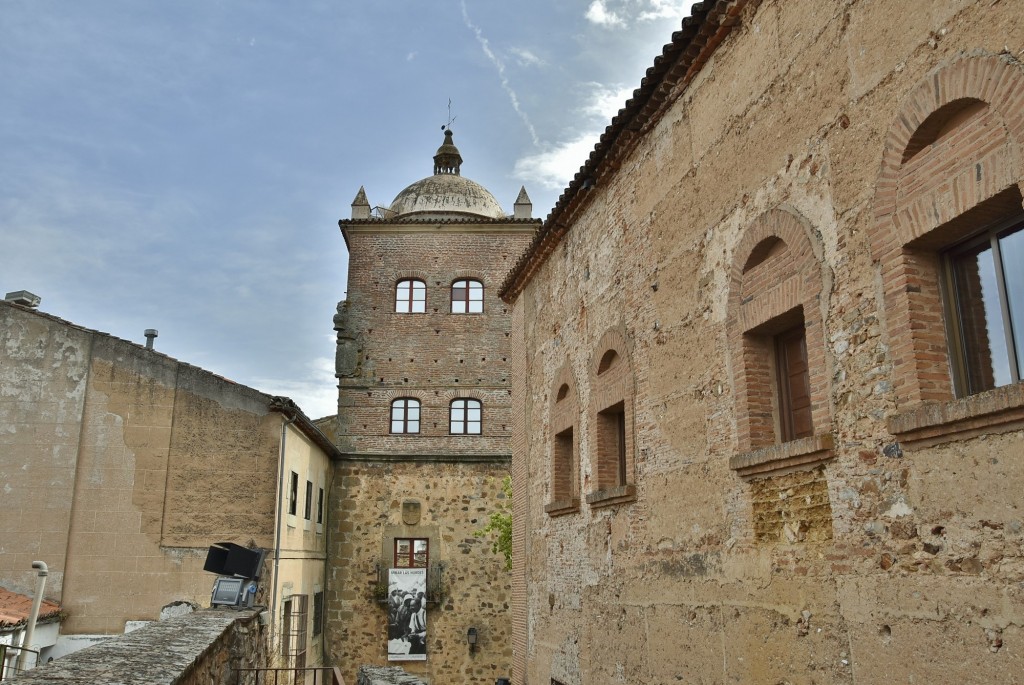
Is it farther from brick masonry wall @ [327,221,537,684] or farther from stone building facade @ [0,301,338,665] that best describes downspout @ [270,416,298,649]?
brick masonry wall @ [327,221,537,684]

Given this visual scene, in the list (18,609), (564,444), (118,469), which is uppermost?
(118,469)

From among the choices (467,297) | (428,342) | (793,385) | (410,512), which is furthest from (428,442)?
(793,385)

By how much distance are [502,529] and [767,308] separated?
53.7ft

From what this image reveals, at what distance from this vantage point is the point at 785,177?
657 centimetres

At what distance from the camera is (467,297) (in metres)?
25.7

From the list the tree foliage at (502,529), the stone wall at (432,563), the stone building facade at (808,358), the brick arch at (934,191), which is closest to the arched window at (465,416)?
the stone wall at (432,563)

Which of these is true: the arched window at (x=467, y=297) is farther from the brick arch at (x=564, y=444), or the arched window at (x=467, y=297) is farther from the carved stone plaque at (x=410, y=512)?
the brick arch at (x=564, y=444)

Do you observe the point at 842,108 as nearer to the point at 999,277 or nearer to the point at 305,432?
the point at 999,277

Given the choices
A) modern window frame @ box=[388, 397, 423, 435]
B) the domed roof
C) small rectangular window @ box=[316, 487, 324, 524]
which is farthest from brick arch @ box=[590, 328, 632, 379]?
the domed roof

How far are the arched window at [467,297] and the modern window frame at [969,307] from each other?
2059cm

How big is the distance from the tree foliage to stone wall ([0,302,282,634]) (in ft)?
24.1

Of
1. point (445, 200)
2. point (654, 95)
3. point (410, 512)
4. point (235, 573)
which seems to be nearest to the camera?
point (654, 95)

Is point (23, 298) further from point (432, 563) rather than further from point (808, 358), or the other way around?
point (808, 358)

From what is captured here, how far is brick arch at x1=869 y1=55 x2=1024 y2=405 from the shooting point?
4.64m
